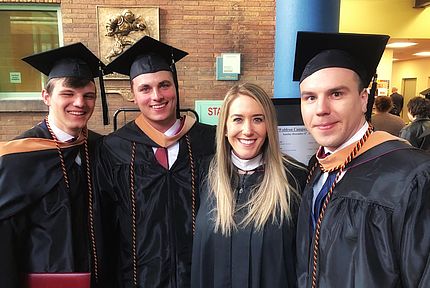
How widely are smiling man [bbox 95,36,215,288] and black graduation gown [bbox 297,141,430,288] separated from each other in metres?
0.89

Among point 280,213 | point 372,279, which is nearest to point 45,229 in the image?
point 280,213

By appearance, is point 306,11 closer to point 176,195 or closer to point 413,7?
point 176,195

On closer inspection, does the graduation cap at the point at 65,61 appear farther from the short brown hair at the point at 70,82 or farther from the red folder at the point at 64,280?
the red folder at the point at 64,280

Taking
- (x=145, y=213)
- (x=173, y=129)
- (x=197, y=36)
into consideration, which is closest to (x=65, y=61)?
(x=173, y=129)

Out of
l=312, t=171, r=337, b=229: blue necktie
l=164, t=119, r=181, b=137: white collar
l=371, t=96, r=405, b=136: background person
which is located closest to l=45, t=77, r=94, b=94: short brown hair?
l=164, t=119, r=181, b=137: white collar

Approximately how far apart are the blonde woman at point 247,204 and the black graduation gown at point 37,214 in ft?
2.19

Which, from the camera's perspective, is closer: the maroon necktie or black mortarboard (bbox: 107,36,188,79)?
the maroon necktie

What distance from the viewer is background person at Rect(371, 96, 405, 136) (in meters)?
5.06

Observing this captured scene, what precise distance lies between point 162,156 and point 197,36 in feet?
16.4

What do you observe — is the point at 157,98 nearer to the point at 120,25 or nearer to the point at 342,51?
the point at 342,51

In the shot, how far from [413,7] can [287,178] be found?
8.49m

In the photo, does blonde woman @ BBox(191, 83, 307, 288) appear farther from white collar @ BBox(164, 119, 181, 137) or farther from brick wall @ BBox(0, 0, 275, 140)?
brick wall @ BBox(0, 0, 275, 140)

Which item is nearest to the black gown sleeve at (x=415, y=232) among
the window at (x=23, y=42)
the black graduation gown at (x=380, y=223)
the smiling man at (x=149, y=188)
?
the black graduation gown at (x=380, y=223)

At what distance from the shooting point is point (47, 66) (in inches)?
88.4
